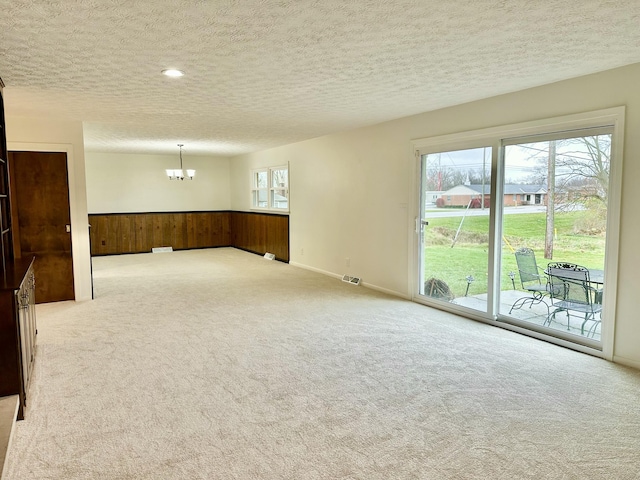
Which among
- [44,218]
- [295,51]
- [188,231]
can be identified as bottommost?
[188,231]

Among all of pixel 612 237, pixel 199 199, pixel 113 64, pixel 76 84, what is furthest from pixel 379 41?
pixel 199 199

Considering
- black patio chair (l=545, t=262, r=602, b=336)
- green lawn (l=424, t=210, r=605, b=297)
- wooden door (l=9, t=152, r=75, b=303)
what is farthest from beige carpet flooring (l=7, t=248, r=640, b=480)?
wooden door (l=9, t=152, r=75, b=303)

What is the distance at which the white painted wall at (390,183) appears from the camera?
133 inches

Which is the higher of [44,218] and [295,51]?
[295,51]

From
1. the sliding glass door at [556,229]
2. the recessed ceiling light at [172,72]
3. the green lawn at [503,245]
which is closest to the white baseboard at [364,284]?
the green lawn at [503,245]

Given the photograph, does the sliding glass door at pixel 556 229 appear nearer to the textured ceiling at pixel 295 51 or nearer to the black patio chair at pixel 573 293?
the black patio chair at pixel 573 293

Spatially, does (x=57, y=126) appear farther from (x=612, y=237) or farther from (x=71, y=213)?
(x=612, y=237)

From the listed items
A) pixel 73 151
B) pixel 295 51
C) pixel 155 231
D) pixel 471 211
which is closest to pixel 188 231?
pixel 155 231

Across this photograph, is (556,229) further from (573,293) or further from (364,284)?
(364,284)

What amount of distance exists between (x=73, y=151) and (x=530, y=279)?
17.8ft

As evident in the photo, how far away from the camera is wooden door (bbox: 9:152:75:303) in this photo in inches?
205

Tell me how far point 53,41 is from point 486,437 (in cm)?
344

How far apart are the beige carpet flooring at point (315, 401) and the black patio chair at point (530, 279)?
1.43ft

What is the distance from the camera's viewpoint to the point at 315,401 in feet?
9.45
